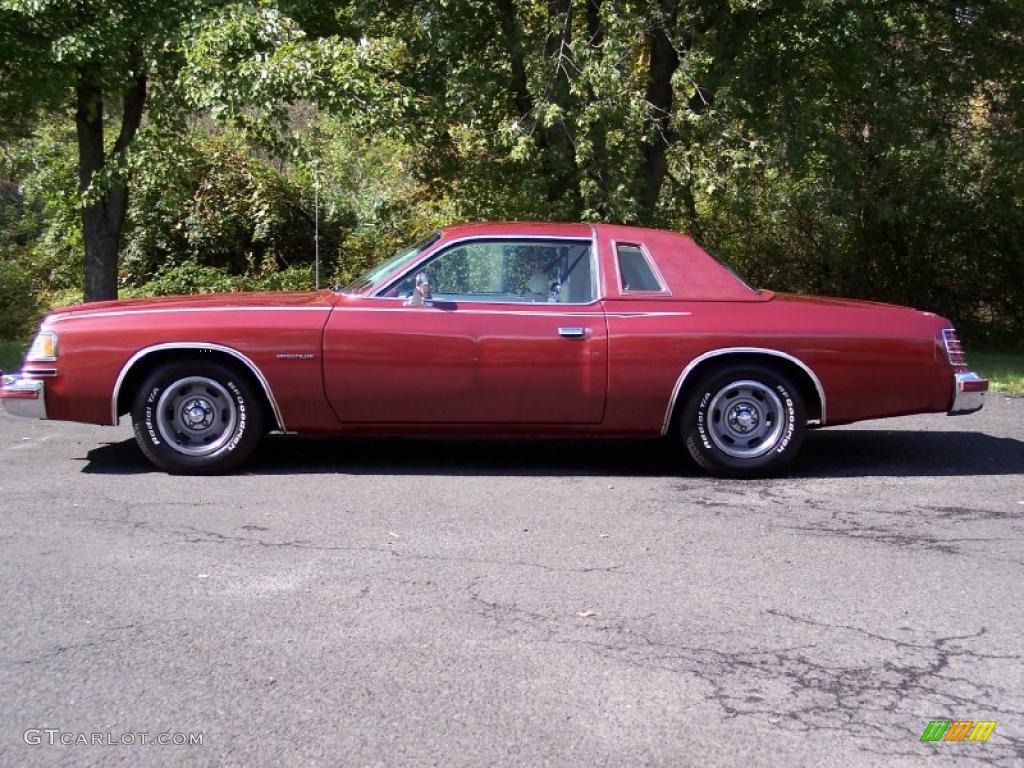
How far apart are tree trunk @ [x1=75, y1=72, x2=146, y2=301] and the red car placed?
692 cm

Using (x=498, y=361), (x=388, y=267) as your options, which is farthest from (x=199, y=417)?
(x=498, y=361)

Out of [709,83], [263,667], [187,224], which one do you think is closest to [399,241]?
[187,224]

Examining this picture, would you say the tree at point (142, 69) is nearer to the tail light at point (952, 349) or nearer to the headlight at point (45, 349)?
the headlight at point (45, 349)

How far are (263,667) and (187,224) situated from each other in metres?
15.8

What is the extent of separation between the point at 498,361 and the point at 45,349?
277 cm

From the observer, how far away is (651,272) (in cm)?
699

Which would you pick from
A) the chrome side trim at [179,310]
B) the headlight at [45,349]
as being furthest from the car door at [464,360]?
the headlight at [45,349]

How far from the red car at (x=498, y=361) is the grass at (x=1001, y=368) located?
14.8 feet

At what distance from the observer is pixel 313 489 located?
640 cm

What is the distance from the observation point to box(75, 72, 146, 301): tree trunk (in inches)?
508

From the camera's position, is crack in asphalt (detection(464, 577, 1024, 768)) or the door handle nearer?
crack in asphalt (detection(464, 577, 1024, 768))

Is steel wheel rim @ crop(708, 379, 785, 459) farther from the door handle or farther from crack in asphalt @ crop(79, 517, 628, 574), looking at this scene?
crack in asphalt @ crop(79, 517, 628, 574)

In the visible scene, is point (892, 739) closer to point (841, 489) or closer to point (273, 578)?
point (273, 578)

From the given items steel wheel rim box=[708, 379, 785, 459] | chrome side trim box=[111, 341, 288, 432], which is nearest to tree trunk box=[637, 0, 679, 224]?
steel wheel rim box=[708, 379, 785, 459]
